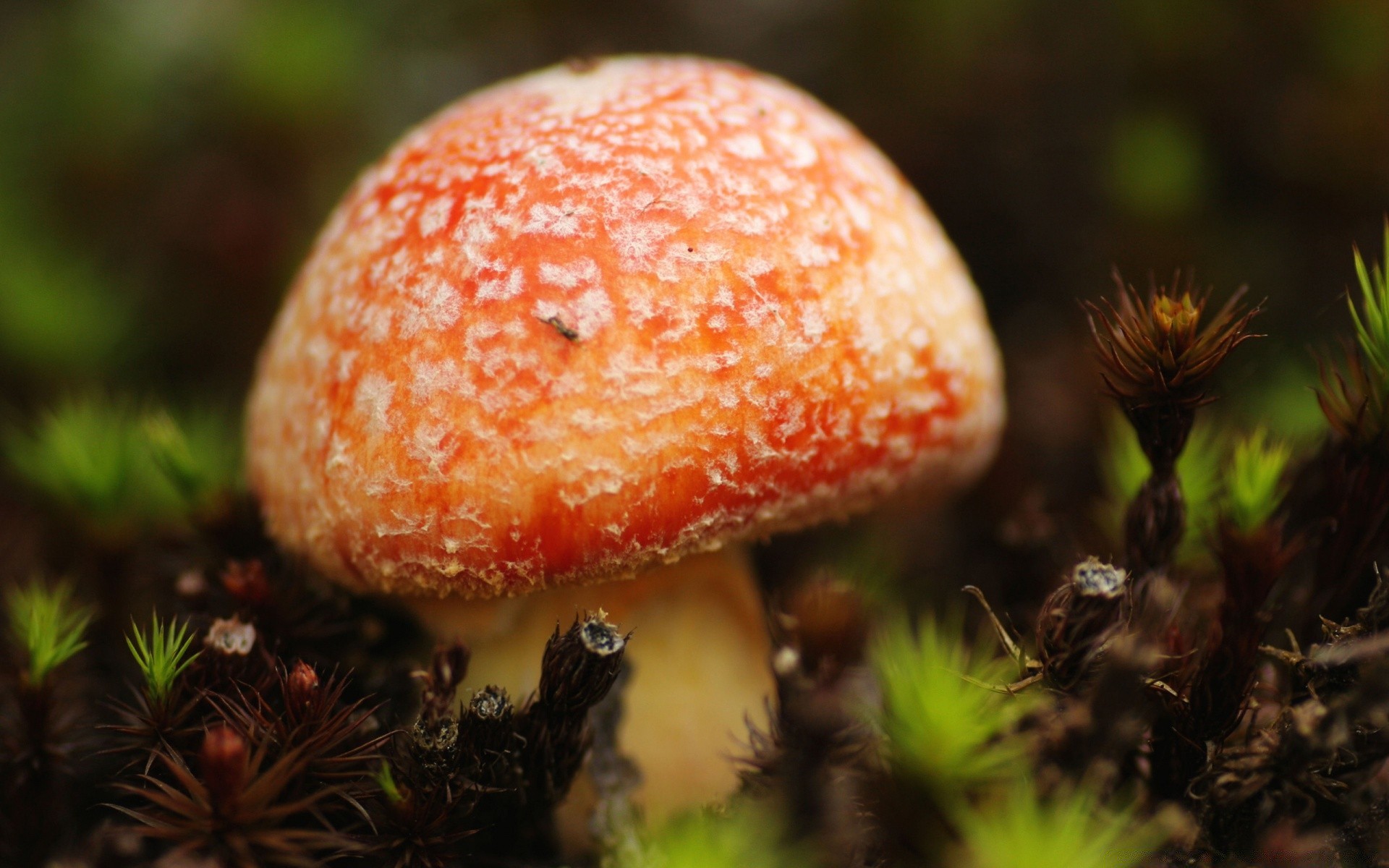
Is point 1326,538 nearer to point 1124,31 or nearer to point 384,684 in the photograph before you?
point 384,684

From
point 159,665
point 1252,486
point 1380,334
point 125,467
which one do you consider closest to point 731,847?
point 159,665

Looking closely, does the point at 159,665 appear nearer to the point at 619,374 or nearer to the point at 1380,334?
the point at 619,374

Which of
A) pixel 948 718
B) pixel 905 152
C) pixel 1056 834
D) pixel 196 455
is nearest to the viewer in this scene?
pixel 1056 834

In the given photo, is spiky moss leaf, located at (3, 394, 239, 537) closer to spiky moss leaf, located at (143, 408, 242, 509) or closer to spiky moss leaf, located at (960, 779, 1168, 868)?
spiky moss leaf, located at (143, 408, 242, 509)

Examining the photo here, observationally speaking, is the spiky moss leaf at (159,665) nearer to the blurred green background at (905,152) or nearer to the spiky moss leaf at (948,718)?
the spiky moss leaf at (948,718)

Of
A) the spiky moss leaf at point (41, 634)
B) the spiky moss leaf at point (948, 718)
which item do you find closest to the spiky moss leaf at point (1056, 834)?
the spiky moss leaf at point (948, 718)

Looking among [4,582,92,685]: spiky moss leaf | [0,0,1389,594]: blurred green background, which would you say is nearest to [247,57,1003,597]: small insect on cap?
[4,582,92,685]: spiky moss leaf
